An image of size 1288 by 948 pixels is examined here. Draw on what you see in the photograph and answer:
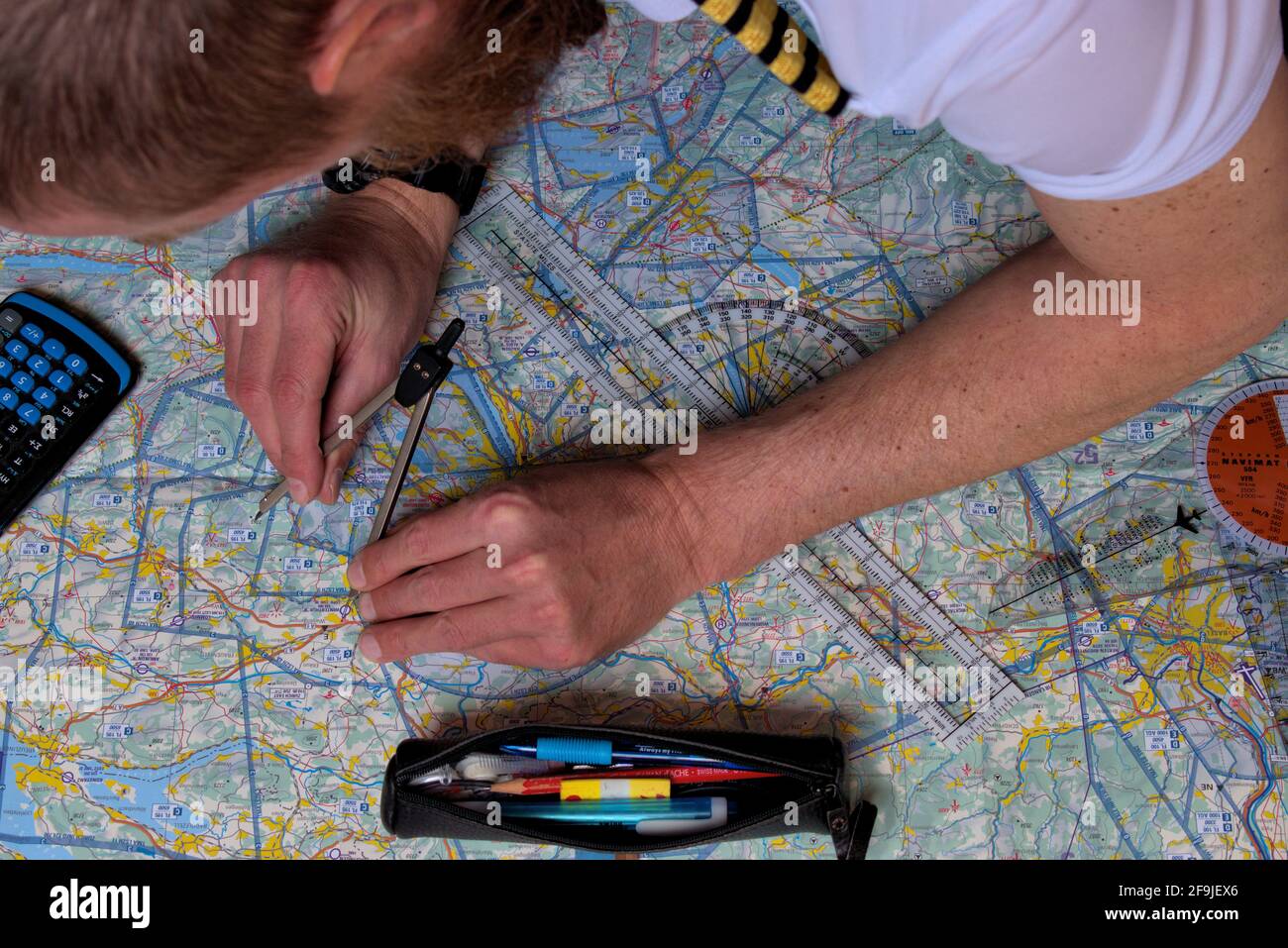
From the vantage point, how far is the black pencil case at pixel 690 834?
3.73 ft

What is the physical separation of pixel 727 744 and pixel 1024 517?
50 centimetres

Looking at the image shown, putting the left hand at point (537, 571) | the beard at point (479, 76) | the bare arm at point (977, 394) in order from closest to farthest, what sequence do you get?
1. the beard at point (479, 76)
2. the bare arm at point (977, 394)
3. the left hand at point (537, 571)

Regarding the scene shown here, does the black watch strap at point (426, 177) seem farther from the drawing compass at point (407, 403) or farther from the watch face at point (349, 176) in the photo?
the drawing compass at point (407, 403)

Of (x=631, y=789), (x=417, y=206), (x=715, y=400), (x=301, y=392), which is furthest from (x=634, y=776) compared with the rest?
(x=417, y=206)

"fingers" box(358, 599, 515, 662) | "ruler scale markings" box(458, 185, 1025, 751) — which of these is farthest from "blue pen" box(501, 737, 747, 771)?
"ruler scale markings" box(458, 185, 1025, 751)

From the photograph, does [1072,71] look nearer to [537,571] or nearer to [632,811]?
[537,571]

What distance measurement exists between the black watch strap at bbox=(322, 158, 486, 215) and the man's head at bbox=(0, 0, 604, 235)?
468mm

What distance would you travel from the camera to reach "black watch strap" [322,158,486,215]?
1.27 metres

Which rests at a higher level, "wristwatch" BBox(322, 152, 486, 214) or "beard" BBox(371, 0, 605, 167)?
"wristwatch" BBox(322, 152, 486, 214)

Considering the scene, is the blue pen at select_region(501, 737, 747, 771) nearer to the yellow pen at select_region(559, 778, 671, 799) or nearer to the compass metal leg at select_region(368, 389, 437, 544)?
the yellow pen at select_region(559, 778, 671, 799)

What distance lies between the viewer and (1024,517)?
127 cm

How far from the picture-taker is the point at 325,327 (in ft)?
3.84

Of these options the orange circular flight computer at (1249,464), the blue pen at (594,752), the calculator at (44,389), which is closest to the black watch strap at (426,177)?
the calculator at (44,389)

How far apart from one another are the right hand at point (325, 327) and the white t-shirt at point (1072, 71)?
0.66 m
